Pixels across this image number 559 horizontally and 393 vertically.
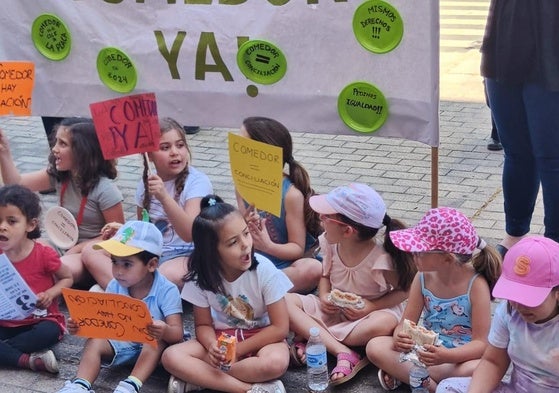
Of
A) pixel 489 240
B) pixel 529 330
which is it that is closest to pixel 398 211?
pixel 489 240

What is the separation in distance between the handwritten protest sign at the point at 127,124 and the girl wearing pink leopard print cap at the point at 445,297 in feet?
4.35

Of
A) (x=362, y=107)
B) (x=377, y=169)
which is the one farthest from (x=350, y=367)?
(x=377, y=169)

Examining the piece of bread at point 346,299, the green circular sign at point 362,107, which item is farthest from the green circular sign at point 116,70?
the piece of bread at point 346,299

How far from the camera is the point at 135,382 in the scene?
3.98m

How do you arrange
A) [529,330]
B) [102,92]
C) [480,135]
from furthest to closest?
[480,135]
[102,92]
[529,330]

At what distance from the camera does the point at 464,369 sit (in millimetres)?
3697

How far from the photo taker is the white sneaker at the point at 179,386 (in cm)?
401

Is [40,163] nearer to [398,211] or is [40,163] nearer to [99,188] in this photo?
[99,188]

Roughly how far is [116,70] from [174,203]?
0.96 meters

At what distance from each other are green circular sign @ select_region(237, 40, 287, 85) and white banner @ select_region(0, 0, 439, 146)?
0.08 ft

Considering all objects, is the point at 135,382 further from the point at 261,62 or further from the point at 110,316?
the point at 261,62

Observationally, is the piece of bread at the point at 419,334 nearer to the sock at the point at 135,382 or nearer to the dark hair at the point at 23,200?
the sock at the point at 135,382

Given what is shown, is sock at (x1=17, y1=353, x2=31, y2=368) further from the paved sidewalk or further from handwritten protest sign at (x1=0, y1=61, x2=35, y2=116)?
handwritten protest sign at (x1=0, y1=61, x2=35, y2=116)

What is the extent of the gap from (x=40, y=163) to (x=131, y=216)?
152 centimetres
